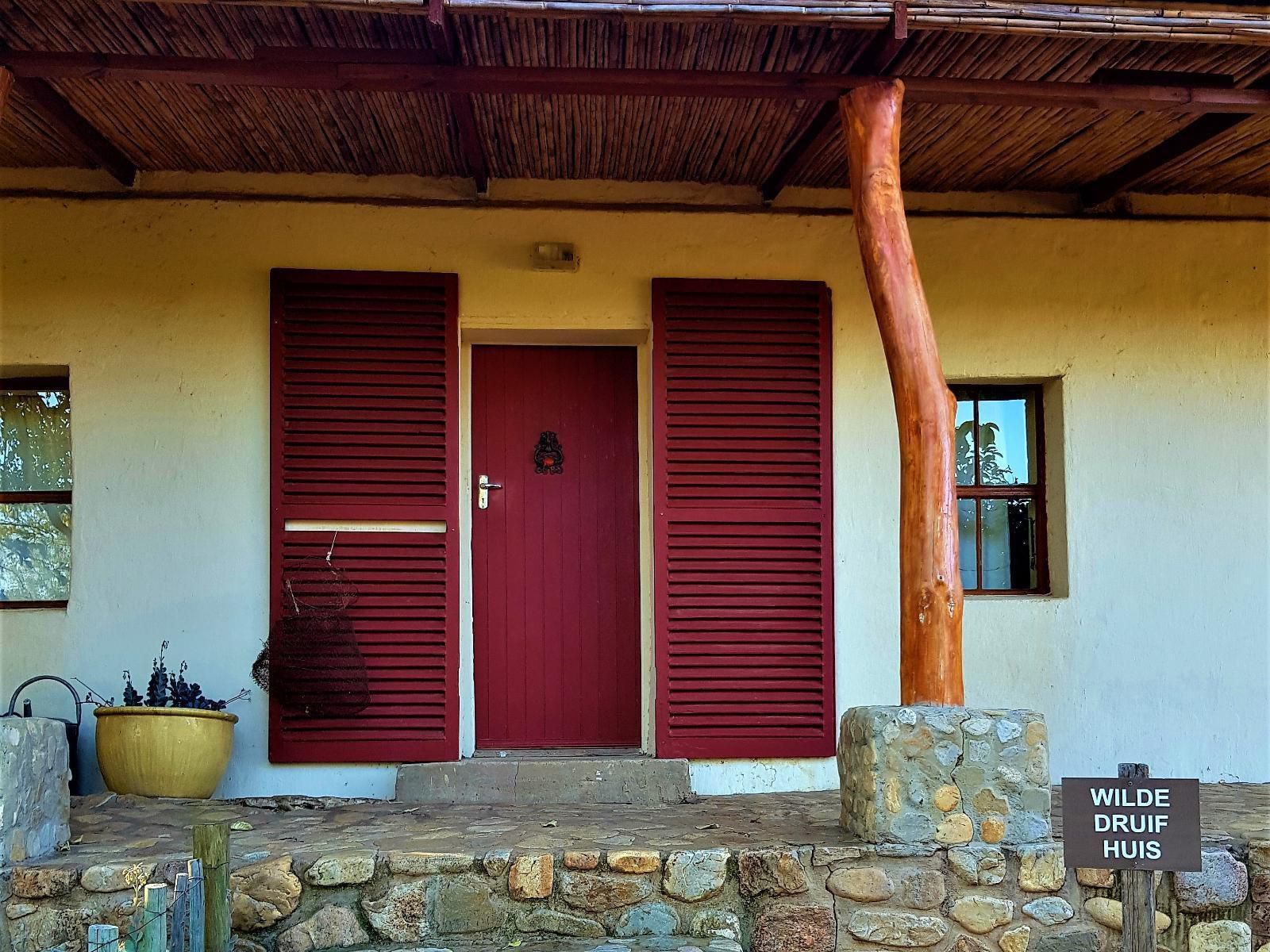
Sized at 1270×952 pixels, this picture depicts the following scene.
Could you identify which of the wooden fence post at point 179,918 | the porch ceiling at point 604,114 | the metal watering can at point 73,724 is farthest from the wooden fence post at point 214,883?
the porch ceiling at point 604,114

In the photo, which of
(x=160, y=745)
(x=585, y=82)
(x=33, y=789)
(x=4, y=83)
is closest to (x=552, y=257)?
(x=585, y=82)

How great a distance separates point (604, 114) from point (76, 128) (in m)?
2.20

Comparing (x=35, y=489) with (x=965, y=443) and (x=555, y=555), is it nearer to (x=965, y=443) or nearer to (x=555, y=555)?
(x=555, y=555)

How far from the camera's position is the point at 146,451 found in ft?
18.9

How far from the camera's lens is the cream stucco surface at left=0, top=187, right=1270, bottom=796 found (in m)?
5.71

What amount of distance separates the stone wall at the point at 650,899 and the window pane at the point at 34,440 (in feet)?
7.71

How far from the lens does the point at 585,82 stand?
4574mm

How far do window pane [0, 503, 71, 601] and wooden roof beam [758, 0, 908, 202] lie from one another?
372cm

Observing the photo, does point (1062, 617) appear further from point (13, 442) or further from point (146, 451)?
point (13, 442)

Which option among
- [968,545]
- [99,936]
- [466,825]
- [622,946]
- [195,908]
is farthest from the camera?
[968,545]

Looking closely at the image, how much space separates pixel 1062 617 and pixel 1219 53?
265 cm

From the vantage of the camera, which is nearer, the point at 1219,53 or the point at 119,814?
the point at 1219,53

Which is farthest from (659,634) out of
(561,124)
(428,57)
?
(428,57)

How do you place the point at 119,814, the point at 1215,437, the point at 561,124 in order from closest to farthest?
the point at 119,814 < the point at 561,124 < the point at 1215,437
